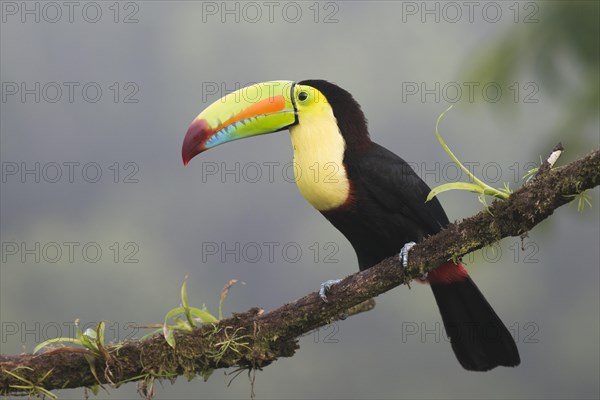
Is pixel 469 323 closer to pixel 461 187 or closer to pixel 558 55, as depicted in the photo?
pixel 461 187

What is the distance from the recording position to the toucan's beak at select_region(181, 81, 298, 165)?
128 inches

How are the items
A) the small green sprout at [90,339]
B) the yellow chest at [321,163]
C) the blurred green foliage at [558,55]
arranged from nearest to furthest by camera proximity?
1. the small green sprout at [90,339]
2. the yellow chest at [321,163]
3. the blurred green foliage at [558,55]

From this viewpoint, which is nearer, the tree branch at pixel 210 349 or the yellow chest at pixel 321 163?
the tree branch at pixel 210 349

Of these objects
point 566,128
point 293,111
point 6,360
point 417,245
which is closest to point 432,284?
point 417,245

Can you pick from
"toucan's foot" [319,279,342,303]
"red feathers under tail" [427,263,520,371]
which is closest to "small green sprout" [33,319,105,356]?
"toucan's foot" [319,279,342,303]

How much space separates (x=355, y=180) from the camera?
10.3ft

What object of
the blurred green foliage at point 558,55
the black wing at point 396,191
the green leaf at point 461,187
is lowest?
the green leaf at point 461,187

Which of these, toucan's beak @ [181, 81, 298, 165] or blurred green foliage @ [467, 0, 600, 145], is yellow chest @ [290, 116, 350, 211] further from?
blurred green foliage @ [467, 0, 600, 145]

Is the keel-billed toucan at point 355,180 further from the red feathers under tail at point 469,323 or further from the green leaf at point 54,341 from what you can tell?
the green leaf at point 54,341

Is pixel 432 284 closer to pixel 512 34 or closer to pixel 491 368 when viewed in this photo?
pixel 491 368

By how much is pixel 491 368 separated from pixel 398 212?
0.73m

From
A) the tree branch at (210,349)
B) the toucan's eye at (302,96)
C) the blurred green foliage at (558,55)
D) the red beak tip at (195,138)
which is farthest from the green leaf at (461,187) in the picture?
the blurred green foliage at (558,55)

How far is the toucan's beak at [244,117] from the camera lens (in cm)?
324

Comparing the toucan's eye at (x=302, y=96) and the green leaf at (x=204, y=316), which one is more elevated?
the toucan's eye at (x=302, y=96)
